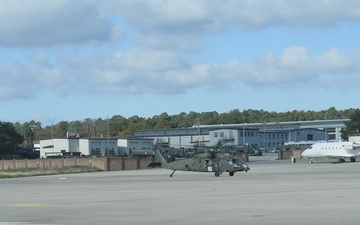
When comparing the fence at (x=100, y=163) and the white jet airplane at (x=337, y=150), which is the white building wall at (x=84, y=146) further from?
the white jet airplane at (x=337, y=150)

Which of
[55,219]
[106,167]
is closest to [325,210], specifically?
[55,219]

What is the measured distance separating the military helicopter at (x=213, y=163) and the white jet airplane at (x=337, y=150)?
3605 centimetres

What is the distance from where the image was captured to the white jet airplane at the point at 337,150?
96.9 meters

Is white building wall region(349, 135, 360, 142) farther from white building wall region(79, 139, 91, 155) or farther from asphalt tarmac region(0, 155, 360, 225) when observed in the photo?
asphalt tarmac region(0, 155, 360, 225)

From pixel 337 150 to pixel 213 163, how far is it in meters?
38.2

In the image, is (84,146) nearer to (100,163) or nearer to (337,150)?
(100,163)

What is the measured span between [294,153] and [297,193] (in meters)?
93.4

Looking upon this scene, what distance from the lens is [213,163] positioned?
209 feet

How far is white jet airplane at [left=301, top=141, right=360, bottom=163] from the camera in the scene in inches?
3816

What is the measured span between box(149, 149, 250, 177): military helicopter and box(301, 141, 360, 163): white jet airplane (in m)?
36.1

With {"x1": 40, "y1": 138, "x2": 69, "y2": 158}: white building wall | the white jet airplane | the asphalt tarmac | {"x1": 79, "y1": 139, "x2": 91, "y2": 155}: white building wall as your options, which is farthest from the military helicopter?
{"x1": 40, "y1": 138, "x2": 69, "y2": 158}: white building wall

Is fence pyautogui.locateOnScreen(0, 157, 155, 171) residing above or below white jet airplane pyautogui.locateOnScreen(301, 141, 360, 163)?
below

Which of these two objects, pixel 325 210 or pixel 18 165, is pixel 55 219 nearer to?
pixel 325 210

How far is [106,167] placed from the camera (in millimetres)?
95250
